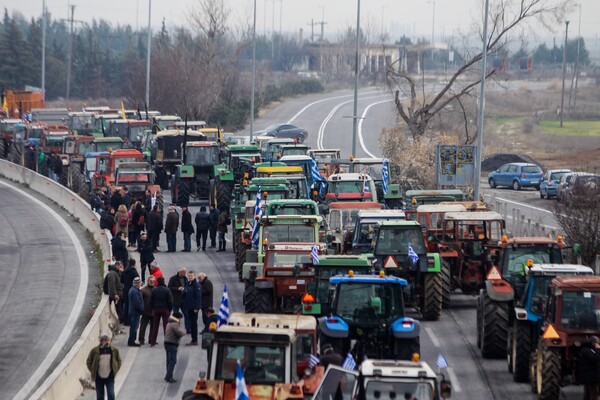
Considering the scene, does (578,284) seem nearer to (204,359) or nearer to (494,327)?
(494,327)

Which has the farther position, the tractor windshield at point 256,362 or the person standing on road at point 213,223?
the person standing on road at point 213,223

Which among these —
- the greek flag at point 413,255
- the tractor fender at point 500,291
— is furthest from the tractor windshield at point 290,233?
the tractor fender at point 500,291

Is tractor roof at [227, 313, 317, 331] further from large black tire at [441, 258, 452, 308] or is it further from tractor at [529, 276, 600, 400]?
large black tire at [441, 258, 452, 308]

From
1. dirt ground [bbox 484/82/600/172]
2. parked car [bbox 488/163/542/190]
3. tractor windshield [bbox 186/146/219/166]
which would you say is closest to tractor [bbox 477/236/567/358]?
tractor windshield [bbox 186/146/219/166]

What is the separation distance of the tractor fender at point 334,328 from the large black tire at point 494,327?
12.4 feet

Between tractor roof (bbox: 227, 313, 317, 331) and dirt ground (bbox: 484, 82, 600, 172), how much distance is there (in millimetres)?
32808

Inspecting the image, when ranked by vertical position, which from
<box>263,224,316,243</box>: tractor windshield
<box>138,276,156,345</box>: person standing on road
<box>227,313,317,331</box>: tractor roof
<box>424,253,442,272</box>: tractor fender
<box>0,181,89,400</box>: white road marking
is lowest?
<box>0,181,89,400</box>: white road marking

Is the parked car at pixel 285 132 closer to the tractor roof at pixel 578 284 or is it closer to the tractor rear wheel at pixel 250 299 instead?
the tractor rear wheel at pixel 250 299

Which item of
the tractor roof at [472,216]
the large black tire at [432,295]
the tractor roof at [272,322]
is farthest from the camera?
the tractor roof at [472,216]

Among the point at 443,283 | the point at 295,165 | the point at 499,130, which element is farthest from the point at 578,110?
the point at 443,283

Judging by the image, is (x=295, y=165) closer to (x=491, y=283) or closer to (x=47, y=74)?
(x=491, y=283)

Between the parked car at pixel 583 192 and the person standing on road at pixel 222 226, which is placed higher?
the parked car at pixel 583 192

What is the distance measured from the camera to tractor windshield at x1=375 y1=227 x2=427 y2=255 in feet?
83.4

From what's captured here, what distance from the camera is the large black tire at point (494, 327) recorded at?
21453 mm
